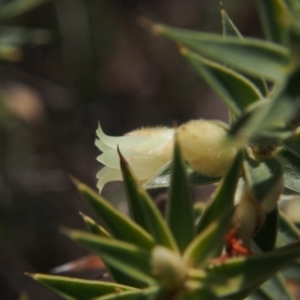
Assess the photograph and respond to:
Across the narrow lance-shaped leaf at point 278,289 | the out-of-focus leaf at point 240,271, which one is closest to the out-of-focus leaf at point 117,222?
the out-of-focus leaf at point 240,271

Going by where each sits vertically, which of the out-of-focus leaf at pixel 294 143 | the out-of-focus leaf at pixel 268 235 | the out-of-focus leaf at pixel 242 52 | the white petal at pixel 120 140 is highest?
the out-of-focus leaf at pixel 242 52

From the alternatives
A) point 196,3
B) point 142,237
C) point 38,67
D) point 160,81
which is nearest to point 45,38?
point 38,67

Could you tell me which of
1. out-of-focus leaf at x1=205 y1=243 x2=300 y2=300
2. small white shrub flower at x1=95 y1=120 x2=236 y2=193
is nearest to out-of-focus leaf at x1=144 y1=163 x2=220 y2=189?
small white shrub flower at x1=95 y1=120 x2=236 y2=193

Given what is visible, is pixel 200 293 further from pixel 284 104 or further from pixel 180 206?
pixel 284 104

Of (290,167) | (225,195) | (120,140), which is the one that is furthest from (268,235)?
(120,140)

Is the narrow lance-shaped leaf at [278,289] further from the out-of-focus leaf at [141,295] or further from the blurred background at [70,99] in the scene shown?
the blurred background at [70,99]

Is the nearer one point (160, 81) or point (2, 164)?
point (2, 164)

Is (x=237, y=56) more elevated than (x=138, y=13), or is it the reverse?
(x=138, y=13)

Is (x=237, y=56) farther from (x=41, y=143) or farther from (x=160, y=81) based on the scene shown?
(x=160, y=81)
